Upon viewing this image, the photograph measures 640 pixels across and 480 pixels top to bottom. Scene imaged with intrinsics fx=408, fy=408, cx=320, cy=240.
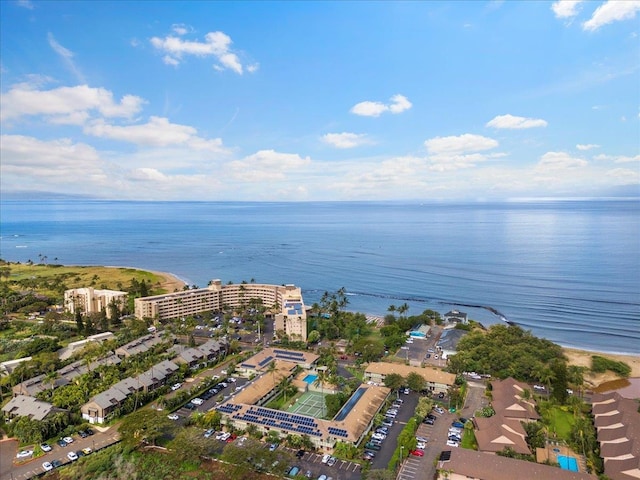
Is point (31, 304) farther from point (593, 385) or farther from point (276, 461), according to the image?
point (593, 385)

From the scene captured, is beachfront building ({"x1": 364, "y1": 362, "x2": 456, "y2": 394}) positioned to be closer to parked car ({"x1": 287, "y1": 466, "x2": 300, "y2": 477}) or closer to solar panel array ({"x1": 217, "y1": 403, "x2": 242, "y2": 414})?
solar panel array ({"x1": 217, "y1": 403, "x2": 242, "y2": 414})

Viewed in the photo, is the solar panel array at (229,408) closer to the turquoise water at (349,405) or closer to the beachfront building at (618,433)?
the turquoise water at (349,405)

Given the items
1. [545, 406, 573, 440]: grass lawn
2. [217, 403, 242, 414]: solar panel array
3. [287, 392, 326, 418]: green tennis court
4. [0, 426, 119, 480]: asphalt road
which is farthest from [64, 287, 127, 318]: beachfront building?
[545, 406, 573, 440]: grass lawn

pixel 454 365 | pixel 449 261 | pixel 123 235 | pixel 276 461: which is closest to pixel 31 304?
pixel 276 461

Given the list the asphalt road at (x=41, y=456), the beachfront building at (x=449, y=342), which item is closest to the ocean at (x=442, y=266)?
the beachfront building at (x=449, y=342)

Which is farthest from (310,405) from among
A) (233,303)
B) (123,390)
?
(233,303)
